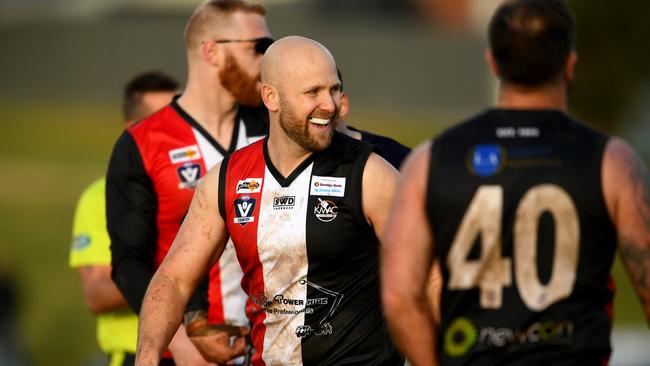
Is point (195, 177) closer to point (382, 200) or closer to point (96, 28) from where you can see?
point (382, 200)

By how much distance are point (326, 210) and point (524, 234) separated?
4.16ft

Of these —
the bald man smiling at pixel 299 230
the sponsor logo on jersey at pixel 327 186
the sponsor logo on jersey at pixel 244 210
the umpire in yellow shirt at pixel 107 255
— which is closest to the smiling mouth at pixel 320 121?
the bald man smiling at pixel 299 230

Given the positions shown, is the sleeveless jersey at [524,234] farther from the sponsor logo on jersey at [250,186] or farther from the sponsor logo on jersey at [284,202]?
the sponsor logo on jersey at [250,186]

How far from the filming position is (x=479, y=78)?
55969 mm

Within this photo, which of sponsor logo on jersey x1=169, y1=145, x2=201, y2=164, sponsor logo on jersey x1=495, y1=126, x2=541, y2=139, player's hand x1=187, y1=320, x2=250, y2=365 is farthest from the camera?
sponsor logo on jersey x1=169, y1=145, x2=201, y2=164

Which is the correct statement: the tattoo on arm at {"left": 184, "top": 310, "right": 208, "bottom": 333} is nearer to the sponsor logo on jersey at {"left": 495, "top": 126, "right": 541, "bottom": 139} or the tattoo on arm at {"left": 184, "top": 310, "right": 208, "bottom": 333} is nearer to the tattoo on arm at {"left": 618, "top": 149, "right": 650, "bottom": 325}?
the sponsor logo on jersey at {"left": 495, "top": 126, "right": 541, "bottom": 139}

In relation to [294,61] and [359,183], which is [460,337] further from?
[294,61]

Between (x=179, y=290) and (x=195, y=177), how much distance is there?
3.90 ft

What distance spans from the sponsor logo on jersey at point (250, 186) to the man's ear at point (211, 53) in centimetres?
137

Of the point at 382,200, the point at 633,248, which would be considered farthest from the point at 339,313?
the point at 633,248

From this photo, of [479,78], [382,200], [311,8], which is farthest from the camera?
[311,8]

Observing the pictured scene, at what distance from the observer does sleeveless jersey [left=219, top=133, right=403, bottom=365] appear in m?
5.60

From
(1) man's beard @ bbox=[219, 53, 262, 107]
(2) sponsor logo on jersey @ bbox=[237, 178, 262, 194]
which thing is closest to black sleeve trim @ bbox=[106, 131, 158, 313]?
(1) man's beard @ bbox=[219, 53, 262, 107]

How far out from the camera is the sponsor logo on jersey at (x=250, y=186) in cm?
577
